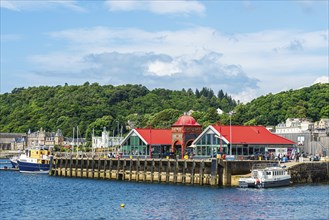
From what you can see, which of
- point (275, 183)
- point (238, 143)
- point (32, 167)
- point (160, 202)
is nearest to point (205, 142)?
point (238, 143)

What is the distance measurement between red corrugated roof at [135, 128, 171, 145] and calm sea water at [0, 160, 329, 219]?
1723 cm

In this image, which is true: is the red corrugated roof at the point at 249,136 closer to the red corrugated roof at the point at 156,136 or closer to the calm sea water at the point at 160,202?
the calm sea water at the point at 160,202

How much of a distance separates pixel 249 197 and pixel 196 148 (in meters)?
30.7

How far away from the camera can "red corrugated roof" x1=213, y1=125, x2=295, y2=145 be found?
336ft

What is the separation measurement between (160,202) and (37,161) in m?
63.7

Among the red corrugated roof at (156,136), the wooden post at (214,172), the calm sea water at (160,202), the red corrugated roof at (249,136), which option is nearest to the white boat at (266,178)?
the calm sea water at (160,202)

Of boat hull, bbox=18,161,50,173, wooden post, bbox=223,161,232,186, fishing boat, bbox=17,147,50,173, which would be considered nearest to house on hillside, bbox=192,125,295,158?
wooden post, bbox=223,161,232,186

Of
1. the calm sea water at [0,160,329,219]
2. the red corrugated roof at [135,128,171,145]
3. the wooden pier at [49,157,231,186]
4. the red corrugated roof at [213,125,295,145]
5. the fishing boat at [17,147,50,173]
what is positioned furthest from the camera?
the fishing boat at [17,147,50,173]

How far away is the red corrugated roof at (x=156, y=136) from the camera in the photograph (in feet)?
382

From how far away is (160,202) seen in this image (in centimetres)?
7556

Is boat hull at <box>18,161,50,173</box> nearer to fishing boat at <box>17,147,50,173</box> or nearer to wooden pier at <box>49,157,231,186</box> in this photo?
fishing boat at <box>17,147,50,173</box>

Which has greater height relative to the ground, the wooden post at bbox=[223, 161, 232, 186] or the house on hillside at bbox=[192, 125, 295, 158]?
the house on hillside at bbox=[192, 125, 295, 158]

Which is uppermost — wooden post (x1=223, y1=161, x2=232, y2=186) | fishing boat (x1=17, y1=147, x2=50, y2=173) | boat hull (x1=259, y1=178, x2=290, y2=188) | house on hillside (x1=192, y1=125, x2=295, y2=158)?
house on hillside (x1=192, y1=125, x2=295, y2=158)

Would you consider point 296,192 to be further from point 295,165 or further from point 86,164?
point 86,164
